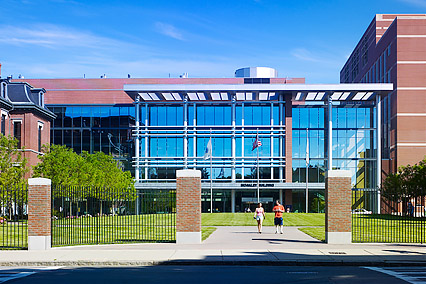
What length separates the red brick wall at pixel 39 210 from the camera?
2167 centimetres

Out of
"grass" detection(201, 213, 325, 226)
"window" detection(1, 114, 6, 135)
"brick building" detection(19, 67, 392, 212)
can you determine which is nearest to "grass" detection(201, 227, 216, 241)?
"grass" detection(201, 213, 325, 226)

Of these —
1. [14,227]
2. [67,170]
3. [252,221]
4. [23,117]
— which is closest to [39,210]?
[14,227]

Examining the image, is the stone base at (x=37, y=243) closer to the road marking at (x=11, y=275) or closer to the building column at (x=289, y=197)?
the road marking at (x=11, y=275)

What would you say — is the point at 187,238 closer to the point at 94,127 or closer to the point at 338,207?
the point at 338,207

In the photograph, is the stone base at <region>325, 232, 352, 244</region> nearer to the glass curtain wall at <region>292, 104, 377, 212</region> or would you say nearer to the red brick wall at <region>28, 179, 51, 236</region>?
the red brick wall at <region>28, 179, 51, 236</region>

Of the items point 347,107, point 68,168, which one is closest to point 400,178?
point 347,107

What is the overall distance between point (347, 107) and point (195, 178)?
5318 cm

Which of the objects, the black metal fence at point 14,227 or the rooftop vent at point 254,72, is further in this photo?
the rooftop vent at point 254,72

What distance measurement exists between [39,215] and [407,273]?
43.1 ft

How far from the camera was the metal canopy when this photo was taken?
7006 cm

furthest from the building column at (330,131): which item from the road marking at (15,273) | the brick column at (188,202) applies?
the road marking at (15,273)

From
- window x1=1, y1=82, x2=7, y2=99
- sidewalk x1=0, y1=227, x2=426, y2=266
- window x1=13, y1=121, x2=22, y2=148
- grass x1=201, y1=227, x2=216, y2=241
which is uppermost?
window x1=1, y1=82, x2=7, y2=99

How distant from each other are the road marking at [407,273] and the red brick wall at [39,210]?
11.8 meters

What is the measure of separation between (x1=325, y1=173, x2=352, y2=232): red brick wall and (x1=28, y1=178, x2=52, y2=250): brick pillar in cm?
1122
